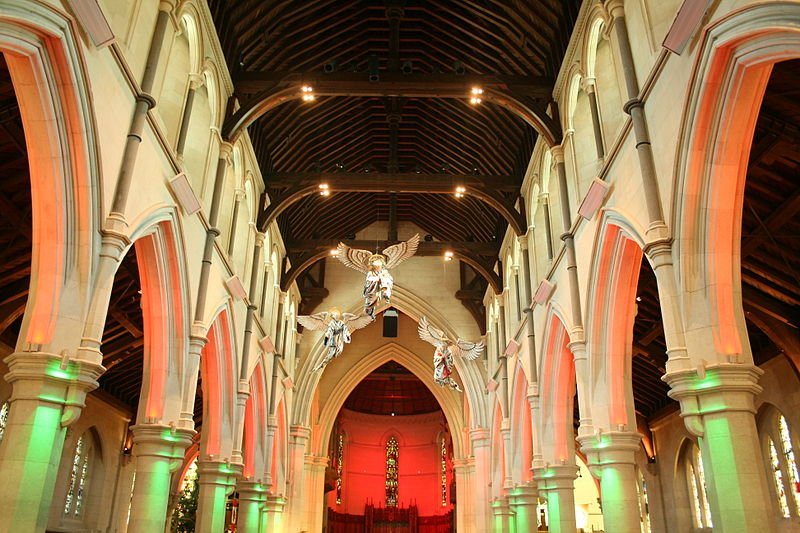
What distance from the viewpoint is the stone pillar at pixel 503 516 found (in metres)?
17.4

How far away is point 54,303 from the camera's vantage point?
6531 millimetres

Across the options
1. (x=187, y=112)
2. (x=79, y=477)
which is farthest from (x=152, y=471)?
(x=79, y=477)

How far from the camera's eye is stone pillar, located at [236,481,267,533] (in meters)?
15.6

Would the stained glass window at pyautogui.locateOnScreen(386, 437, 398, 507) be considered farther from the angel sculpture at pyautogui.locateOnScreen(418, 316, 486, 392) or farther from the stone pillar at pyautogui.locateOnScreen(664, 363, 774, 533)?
the stone pillar at pyautogui.locateOnScreen(664, 363, 774, 533)

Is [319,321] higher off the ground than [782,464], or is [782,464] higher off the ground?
[319,321]

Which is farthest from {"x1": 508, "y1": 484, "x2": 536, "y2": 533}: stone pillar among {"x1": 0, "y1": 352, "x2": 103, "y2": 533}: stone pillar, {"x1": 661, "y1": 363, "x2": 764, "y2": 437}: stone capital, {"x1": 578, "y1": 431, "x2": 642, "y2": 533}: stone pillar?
{"x1": 0, "y1": 352, "x2": 103, "y2": 533}: stone pillar

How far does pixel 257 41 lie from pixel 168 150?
4274mm

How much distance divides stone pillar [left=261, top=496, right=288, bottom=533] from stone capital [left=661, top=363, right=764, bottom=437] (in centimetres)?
1361

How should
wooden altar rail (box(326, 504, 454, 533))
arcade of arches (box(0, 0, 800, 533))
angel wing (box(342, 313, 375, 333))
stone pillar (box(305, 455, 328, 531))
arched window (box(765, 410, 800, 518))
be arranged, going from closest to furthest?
arcade of arches (box(0, 0, 800, 533)), arched window (box(765, 410, 800, 518)), angel wing (box(342, 313, 375, 333)), stone pillar (box(305, 455, 328, 531)), wooden altar rail (box(326, 504, 454, 533))

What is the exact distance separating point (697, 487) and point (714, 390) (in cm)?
1495

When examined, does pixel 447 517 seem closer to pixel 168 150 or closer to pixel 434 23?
pixel 434 23

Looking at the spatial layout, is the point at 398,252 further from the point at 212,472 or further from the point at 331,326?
the point at 212,472

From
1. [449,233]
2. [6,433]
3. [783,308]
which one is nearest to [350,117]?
[449,233]

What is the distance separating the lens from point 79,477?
19.1 meters
